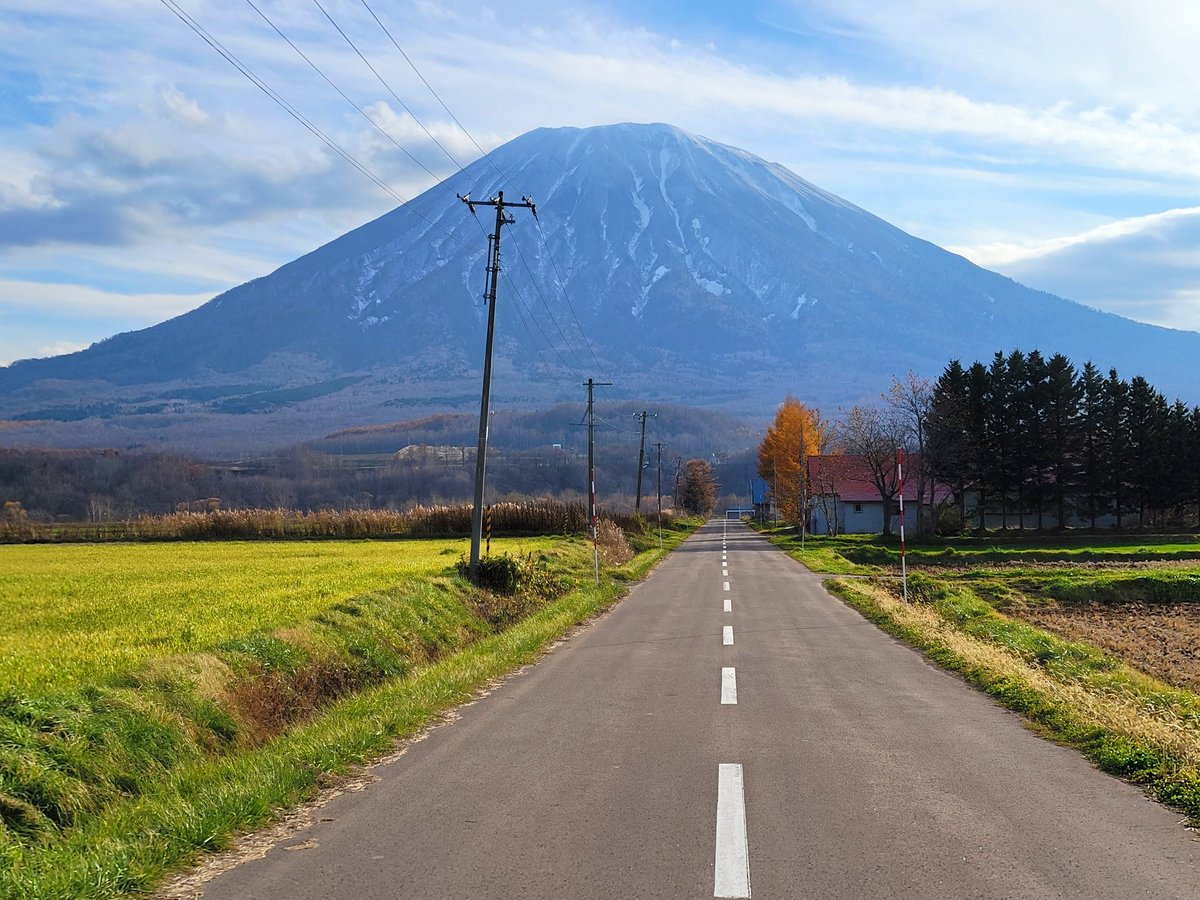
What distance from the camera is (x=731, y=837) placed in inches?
228

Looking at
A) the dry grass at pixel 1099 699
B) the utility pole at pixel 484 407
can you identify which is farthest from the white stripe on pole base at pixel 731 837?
the utility pole at pixel 484 407

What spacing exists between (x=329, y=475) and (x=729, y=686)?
10969 cm

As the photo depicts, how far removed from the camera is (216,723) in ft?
32.3

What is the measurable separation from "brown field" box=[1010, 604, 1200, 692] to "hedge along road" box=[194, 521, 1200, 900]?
6179mm

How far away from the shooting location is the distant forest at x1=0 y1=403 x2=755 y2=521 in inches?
3489

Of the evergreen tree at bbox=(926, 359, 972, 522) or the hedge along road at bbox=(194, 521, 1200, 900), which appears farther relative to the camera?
the evergreen tree at bbox=(926, 359, 972, 522)

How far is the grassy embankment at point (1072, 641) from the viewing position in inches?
317

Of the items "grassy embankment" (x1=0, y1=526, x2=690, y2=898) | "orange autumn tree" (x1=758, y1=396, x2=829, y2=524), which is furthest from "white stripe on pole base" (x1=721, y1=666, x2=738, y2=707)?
"orange autumn tree" (x1=758, y1=396, x2=829, y2=524)

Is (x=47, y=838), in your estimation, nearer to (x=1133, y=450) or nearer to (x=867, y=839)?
(x=867, y=839)

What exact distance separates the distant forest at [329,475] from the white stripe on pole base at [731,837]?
5657 centimetres

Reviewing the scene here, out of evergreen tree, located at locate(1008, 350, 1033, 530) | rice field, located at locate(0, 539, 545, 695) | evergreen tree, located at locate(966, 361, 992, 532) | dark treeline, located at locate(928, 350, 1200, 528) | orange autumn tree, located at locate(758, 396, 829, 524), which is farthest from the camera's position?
orange autumn tree, located at locate(758, 396, 829, 524)

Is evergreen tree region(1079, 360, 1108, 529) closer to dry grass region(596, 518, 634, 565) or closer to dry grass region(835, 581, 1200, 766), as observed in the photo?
dry grass region(596, 518, 634, 565)

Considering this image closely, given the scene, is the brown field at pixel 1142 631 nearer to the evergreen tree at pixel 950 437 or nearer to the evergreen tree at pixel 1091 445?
the evergreen tree at pixel 950 437

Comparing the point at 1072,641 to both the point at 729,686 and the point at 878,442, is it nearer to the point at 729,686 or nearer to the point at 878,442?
the point at 729,686
